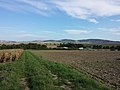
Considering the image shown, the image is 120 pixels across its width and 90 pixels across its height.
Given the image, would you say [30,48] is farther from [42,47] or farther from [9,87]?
[9,87]

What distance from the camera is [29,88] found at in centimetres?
1411

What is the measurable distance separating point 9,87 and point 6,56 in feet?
104

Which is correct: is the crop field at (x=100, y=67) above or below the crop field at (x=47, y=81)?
below

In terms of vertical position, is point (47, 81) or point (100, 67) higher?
point (47, 81)

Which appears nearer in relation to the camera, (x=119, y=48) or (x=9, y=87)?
(x=9, y=87)

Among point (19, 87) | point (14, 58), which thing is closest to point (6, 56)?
point (14, 58)

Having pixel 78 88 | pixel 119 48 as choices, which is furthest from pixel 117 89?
pixel 119 48

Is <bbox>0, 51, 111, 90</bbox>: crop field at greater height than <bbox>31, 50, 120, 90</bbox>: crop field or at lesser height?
greater

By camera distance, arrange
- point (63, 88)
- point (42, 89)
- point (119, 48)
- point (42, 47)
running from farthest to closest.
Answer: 1. point (42, 47)
2. point (119, 48)
3. point (63, 88)
4. point (42, 89)

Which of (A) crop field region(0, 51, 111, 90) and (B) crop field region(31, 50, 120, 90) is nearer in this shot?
(A) crop field region(0, 51, 111, 90)

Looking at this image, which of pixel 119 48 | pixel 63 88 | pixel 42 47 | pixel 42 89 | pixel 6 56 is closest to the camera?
pixel 42 89

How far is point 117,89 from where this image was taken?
1435 cm

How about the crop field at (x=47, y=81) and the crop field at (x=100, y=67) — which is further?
the crop field at (x=100, y=67)

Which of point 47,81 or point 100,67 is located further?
point 100,67
